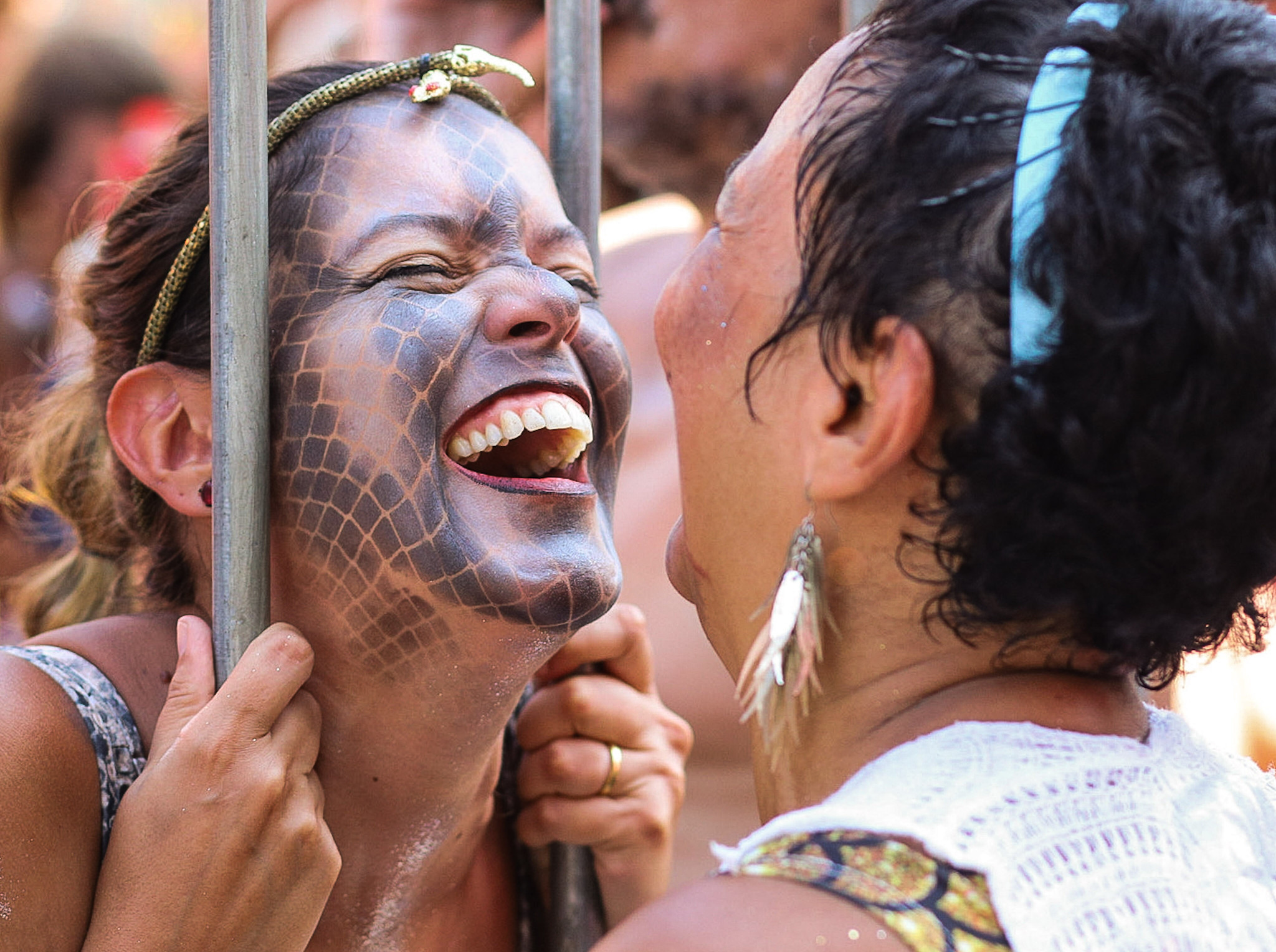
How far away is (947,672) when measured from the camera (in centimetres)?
119

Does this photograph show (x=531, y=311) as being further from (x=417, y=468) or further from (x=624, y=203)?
(x=624, y=203)

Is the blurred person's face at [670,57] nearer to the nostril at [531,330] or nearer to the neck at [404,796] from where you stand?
the nostril at [531,330]

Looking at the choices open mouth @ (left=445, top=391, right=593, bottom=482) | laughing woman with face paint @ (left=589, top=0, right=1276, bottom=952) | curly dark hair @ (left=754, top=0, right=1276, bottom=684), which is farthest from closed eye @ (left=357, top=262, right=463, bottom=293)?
curly dark hair @ (left=754, top=0, right=1276, bottom=684)

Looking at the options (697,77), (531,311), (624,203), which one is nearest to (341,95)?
(531,311)

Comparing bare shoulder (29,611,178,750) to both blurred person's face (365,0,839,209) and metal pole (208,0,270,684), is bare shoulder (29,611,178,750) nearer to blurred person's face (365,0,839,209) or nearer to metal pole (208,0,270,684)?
metal pole (208,0,270,684)

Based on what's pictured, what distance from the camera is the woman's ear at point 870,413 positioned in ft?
3.61

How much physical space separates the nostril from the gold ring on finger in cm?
69

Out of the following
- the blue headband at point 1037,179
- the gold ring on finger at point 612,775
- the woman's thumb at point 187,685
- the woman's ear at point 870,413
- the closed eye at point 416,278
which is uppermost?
the blue headband at point 1037,179

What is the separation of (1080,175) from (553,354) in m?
0.79

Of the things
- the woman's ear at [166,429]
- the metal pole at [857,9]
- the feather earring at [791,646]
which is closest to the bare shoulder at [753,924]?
the feather earring at [791,646]

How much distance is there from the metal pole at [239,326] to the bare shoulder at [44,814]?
0.20 meters

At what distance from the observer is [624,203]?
4.57 meters

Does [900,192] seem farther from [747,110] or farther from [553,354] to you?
[747,110]

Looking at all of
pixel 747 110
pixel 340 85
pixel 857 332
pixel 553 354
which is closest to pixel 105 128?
pixel 747 110
